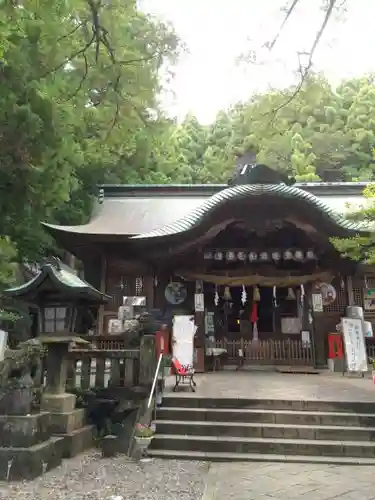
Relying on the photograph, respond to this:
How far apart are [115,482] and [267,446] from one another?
2.63m

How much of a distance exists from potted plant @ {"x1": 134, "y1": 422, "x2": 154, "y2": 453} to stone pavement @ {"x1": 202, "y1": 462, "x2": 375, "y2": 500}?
41.7 inches

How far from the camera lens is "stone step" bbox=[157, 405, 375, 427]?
756 cm

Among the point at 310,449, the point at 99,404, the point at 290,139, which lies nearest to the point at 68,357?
the point at 99,404

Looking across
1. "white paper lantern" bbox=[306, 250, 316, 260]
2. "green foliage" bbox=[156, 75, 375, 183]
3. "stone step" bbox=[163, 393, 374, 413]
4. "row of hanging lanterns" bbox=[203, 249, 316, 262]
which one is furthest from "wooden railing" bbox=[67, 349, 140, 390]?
"green foliage" bbox=[156, 75, 375, 183]

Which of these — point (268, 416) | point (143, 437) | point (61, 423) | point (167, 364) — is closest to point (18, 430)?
point (61, 423)

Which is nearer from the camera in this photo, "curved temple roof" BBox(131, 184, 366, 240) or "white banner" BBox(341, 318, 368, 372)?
"white banner" BBox(341, 318, 368, 372)

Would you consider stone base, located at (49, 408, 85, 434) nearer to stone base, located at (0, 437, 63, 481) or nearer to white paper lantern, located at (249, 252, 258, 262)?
stone base, located at (0, 437, 63, 481)

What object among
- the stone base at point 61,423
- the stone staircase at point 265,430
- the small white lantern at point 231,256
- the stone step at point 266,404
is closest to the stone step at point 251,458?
the stone staircase at point 265,430

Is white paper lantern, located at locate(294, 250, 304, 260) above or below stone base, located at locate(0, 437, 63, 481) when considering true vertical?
above

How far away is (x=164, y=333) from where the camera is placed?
11227mm

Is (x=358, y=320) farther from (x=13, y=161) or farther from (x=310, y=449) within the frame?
(x=13, y=161)

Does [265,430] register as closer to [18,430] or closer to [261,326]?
[18,430]

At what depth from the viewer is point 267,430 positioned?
736 centimetres

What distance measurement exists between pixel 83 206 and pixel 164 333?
9.76 metres
